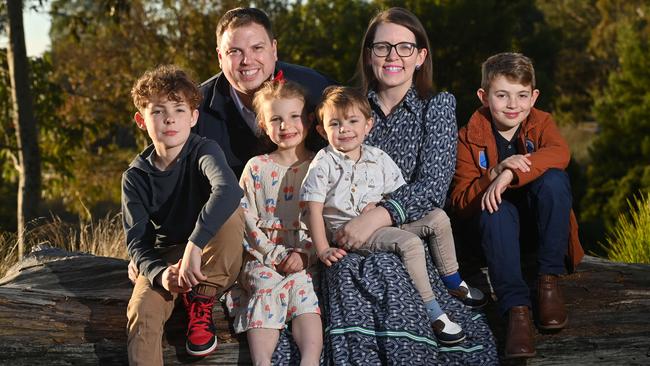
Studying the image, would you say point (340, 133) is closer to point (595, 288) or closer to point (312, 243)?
point (312, 243)

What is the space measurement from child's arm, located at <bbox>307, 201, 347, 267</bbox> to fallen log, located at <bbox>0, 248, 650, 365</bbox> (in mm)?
587

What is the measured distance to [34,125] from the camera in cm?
900

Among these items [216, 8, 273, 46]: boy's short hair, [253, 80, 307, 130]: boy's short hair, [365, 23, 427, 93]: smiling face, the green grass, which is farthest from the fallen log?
the green grass

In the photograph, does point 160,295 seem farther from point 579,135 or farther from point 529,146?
point 579,135

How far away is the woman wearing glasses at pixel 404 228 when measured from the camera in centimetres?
380

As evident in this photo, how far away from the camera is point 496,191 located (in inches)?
159

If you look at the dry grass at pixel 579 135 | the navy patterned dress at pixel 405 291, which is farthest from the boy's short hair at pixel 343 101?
the dry grass at pixel 579 135

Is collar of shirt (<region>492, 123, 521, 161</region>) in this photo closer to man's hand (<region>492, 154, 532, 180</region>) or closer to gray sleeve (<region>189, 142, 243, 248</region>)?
man's hand (<region>492, 154, 532, 180</region>)

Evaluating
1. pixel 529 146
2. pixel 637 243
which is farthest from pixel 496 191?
pixel 637 243

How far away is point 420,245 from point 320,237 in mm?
451

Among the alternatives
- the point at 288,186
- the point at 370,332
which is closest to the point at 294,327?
the point at 370,332

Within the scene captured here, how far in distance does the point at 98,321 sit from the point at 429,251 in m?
1.62

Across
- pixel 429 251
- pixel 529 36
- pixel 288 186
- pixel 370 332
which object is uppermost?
pixel 529 36

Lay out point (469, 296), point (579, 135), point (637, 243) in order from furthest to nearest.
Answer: point (579, 135)
point (637, 243)
point (469, 296)
